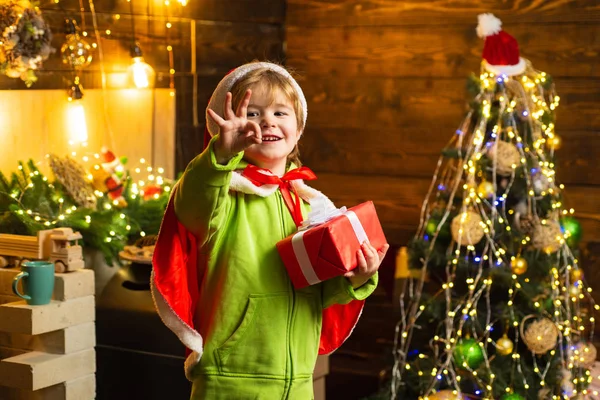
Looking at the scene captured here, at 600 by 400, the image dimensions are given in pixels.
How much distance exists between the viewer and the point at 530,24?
12.6ft

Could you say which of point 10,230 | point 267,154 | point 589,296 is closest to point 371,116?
point 589,296

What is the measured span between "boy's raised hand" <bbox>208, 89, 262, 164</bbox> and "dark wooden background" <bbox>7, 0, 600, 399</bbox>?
1968mm

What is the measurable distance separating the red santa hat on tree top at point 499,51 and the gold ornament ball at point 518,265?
2.01 feet

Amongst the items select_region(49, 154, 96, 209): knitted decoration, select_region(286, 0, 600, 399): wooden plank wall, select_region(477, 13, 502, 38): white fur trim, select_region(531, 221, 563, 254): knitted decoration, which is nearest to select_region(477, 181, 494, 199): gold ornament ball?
select_region(531, 221, 563, 254): knitted decoration

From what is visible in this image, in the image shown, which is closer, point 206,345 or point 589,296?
point 206,345

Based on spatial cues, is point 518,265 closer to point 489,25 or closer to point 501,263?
point 501,263

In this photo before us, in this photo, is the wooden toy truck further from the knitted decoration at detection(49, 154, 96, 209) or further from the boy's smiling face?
the boy's smiling face

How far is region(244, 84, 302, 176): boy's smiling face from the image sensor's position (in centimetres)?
168

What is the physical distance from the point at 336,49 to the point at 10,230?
1997mm

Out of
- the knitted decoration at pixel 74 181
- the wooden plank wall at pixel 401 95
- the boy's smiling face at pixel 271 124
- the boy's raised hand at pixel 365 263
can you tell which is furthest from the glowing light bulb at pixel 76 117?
the boy's raised hand at pixel 365 263

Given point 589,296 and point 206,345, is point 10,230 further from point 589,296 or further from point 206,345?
point 589,296

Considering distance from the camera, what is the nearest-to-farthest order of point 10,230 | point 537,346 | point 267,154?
point 267,154, point 10,230, point 537,346

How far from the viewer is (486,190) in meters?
3.05

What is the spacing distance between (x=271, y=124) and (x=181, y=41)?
2.18 meters
